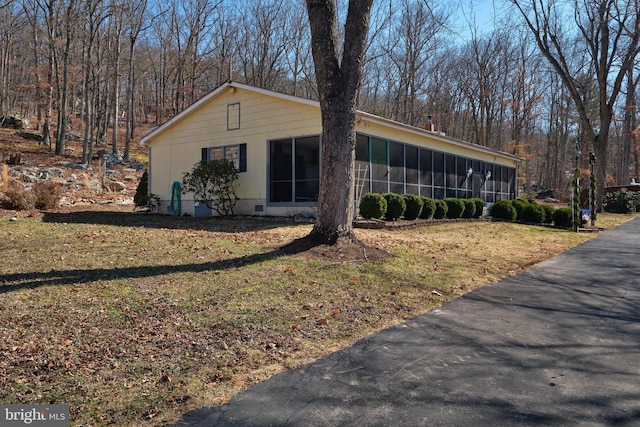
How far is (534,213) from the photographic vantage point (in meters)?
16.6

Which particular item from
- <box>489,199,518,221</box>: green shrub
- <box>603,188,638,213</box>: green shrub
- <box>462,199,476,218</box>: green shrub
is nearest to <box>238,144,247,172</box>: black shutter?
<box>462,199,476,218</box>: green shrub

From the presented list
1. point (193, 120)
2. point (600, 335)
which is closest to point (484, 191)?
point (193, 120)

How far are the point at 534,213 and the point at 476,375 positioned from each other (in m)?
15.1

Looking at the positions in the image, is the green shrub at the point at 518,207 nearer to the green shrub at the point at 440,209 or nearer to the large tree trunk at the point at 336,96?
the green shrub at the point at 440,209

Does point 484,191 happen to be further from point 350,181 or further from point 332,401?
point 332,401

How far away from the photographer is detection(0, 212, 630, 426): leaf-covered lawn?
9.66 feet

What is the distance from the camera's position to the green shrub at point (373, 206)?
12141 millimetres

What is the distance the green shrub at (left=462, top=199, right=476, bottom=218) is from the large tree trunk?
1103 centimetres

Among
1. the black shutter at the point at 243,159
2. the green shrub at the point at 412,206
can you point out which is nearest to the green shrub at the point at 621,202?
the green shrub at the point at 412,206

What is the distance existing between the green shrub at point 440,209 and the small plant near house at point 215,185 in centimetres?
676

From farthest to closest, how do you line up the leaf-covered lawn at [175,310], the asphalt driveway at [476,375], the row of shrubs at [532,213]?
the row of shrubs at [532,213] → the leaf-covered lawn at [175,310] → the asphalt driveway at [476,375]

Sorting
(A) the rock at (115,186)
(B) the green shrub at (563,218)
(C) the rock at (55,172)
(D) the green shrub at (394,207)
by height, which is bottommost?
(B) the green shrub at (563,218)

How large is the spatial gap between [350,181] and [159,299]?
345cm

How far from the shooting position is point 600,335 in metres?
4.06
